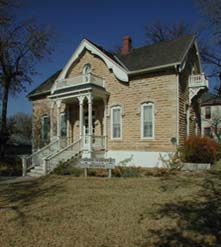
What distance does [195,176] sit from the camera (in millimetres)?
11836

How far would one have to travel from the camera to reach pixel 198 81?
17.0 metres

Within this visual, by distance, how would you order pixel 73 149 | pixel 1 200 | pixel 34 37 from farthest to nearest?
pixel 34 37
pixel 73 149
pixel 1 200

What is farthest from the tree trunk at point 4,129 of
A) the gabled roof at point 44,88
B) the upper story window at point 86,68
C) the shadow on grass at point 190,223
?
the shadow on grass at point 190,223

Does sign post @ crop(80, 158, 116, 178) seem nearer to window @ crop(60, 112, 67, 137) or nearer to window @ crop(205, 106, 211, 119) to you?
window @ crop(60, 112, 67, 137)

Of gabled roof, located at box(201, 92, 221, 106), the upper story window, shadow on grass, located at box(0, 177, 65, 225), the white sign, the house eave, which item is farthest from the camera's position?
gabled roof, located at box(201, 92, 221, 106)

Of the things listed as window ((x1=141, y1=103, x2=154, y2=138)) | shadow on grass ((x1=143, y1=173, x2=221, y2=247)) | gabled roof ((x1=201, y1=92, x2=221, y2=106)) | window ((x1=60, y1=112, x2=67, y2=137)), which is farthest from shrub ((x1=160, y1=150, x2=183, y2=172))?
gabled roof ((x1=201, y1=92, x2=221, y2=106))

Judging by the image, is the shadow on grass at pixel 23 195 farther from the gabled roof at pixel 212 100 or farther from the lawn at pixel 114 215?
the gabled roof at pixel 212 100

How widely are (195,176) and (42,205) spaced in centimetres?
720

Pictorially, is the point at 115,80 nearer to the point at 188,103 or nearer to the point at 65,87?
the point at 65,87

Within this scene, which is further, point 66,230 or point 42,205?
point 42,205

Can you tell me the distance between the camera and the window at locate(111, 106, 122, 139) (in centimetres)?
1769

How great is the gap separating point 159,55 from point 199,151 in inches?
283

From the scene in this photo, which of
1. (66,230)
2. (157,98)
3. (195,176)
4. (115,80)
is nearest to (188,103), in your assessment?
(157,98)

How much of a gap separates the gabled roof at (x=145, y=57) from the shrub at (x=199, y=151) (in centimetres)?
467
